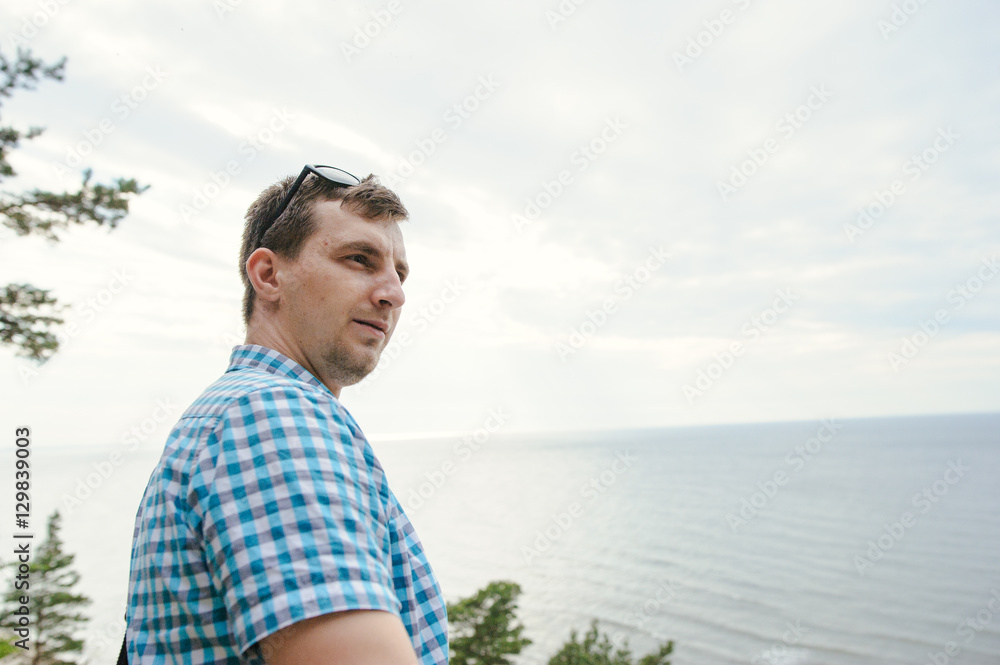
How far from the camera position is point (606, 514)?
202ft

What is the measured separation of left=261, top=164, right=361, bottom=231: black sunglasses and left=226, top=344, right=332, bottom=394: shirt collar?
0.38 m

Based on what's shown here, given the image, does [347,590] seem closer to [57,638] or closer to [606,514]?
[57,638]

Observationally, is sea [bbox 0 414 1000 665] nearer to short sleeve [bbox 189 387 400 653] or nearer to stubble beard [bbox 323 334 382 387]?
stubble beard [bbox 323 334 382 387]

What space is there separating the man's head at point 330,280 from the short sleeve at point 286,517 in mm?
500

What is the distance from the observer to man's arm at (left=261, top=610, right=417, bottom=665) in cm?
85

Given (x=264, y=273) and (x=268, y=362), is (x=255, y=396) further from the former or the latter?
(x=264, y=273)

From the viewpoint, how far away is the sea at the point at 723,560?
2412 centimetres

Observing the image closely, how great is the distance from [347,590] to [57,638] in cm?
1217

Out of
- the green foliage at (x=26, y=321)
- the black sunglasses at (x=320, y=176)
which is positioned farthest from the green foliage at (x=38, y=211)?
the black sunglasses at (x=320, y=176)

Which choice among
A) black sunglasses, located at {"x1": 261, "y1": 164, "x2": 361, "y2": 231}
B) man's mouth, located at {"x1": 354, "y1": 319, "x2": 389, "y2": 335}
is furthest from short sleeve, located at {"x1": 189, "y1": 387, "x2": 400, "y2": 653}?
black sunglasses, located at {"x1": 261, "y1": 164, "x2": 361, "y2": 231}

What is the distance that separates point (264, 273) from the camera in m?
1.60

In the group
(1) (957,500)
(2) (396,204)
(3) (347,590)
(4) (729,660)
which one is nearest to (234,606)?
(3) (347,590)

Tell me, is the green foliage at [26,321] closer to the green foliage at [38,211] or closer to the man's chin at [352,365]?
the green foliage at [38,211]

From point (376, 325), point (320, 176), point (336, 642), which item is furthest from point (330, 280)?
point (336, 642)
